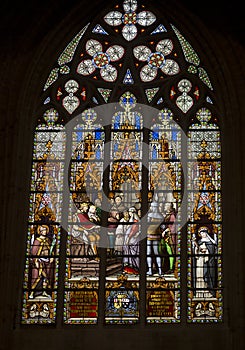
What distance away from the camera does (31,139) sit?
1750 cm

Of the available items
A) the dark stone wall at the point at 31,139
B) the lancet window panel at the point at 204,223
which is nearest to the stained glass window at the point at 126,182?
the lancet window panel at the point at 204,223

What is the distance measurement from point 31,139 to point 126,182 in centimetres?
173

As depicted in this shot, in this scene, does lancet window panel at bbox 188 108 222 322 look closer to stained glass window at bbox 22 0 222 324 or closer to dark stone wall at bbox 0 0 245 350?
stained glass window at bbox 22 0 222 324

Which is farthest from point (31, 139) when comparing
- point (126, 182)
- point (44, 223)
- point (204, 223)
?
point (204, 223)

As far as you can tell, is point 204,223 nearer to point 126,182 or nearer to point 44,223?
point 126,182

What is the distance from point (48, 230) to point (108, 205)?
1029 millimetres

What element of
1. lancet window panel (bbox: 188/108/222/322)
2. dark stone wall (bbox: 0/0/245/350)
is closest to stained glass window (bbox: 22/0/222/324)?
lancet window panel (bbox: 188/108/222/322)

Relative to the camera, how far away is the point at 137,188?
56.2 feet

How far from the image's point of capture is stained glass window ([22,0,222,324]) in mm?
16328

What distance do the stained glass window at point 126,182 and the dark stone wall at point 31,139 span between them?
0.21 meters

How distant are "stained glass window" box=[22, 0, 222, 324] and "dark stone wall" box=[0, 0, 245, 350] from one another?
0.21 meters

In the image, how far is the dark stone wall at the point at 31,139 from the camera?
15.8m
